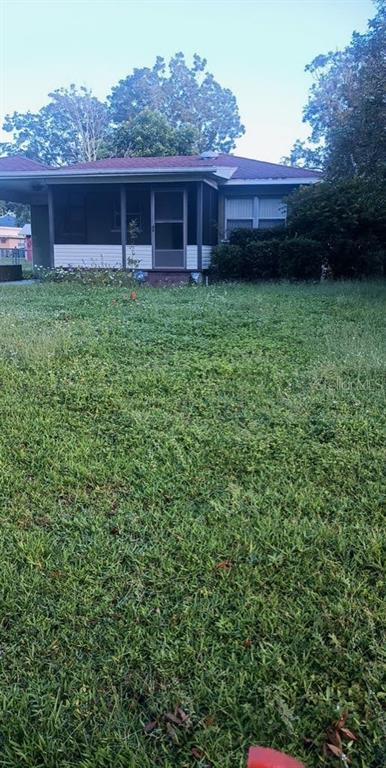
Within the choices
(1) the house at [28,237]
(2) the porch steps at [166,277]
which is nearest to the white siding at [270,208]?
(2) the porch steps at [166,277]

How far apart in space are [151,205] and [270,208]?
155 inches

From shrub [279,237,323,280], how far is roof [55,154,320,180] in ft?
9.82

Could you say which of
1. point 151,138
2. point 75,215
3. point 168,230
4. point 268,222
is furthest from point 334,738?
point 151,138

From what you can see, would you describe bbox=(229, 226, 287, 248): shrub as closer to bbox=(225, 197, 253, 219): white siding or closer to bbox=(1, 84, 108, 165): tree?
bbox=(225, 197, 253, 219): white siding

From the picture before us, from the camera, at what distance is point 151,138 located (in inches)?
1077

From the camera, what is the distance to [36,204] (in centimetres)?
1927

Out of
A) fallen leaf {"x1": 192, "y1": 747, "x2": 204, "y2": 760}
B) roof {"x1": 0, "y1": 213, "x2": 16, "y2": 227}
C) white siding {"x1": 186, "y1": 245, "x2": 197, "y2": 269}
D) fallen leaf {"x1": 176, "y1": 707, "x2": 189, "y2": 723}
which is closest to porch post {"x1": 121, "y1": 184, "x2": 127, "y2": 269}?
white siding {"x1": 186, "y1": 245, "x2": 197, "y2": 269}

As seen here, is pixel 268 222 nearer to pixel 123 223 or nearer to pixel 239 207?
pixel 239 207

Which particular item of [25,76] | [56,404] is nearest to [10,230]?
[25,76]

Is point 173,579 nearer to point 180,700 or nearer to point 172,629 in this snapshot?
point 172,629

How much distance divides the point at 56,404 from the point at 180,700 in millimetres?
2680

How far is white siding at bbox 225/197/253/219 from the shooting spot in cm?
1708

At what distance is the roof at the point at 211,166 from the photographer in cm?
1456

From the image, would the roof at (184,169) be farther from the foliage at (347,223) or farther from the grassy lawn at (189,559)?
the grassy lawn at (189,559)
